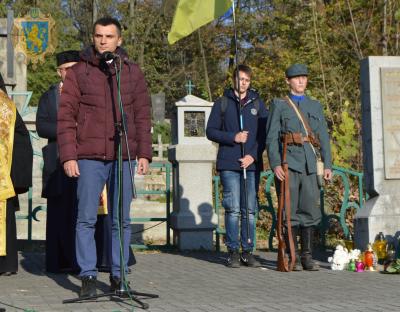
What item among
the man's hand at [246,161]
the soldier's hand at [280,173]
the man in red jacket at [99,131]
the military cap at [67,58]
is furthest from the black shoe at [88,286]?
the man's hand at [246,161]

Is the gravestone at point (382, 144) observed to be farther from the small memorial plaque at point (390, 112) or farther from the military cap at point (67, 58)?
the military cap at point (67, 58)

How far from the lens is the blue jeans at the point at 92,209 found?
23.8 ft

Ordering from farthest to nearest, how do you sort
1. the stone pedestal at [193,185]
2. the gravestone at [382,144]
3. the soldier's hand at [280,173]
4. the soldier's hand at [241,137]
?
the stone pedestal at [193,185] < the gravestone at [382,144] < the soldier's hand at [241,137] < the soldier's hand at [280,173]

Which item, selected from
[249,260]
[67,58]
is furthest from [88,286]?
[249,260]

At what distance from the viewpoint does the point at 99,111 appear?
7246mm

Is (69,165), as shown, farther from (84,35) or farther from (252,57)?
(84,35)

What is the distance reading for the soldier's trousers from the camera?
939 cm

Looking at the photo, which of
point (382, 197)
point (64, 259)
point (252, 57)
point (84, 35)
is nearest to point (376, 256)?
point (382, 197)

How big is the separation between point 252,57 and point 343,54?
1045cm

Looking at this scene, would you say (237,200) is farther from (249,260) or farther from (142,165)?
(142,165)

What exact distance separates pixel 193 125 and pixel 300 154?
9.13ft

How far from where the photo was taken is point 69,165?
713 centimetres

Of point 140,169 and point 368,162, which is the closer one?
point 140,169

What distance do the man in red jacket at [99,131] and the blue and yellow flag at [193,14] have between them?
283 cm
